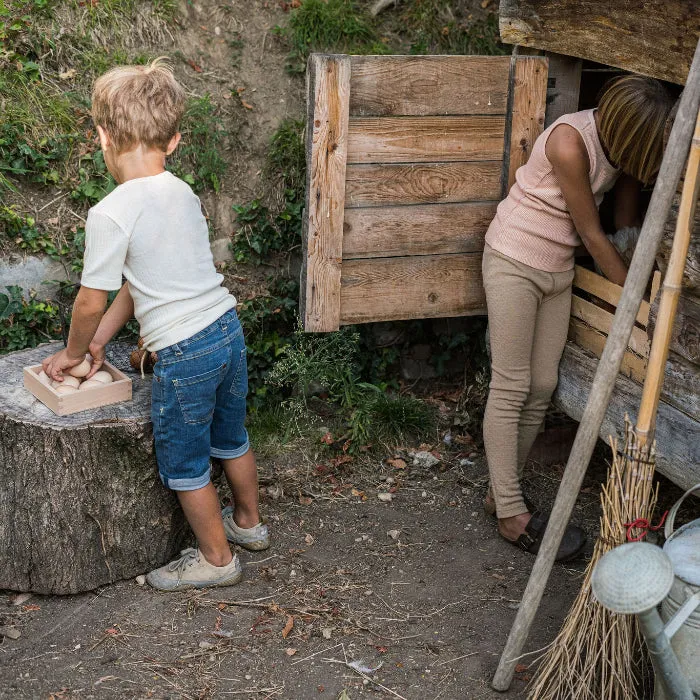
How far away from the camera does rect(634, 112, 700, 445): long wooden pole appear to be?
281 centimetres

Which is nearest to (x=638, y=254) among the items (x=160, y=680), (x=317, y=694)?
(x=317, y=694)

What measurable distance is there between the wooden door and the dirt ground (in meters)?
1.00

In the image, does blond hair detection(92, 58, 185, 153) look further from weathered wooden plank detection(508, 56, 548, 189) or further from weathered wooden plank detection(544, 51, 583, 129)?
weathered wooden plank detection(544, 51, 583, 129)

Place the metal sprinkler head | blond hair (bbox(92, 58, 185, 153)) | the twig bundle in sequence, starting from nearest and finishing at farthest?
the metal sprinkler head < the twig bundle < blond hair (bbox(92, 58, 185, 153))

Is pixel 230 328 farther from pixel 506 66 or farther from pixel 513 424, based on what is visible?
pixel 506 66

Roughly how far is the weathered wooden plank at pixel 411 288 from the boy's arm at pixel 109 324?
3.33 feet

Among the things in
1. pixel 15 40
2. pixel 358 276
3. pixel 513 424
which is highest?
pixel 15 40

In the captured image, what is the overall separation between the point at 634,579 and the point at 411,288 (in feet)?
7.06

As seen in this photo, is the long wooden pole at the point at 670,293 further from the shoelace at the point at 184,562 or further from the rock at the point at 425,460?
the rock at the point at 425,460

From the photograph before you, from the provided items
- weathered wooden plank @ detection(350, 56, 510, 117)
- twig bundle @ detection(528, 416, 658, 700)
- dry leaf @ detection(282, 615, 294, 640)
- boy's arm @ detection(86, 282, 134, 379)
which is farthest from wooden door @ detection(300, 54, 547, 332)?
twig bundle @ detection(528, 416, 658, 700)

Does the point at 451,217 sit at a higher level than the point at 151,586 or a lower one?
higher

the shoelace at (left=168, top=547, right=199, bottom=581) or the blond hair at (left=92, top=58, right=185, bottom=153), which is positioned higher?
the blond hair at (left=92, top=58, right=185, bottom=153)

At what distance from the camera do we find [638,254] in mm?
2832

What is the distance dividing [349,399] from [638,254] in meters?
2.41
